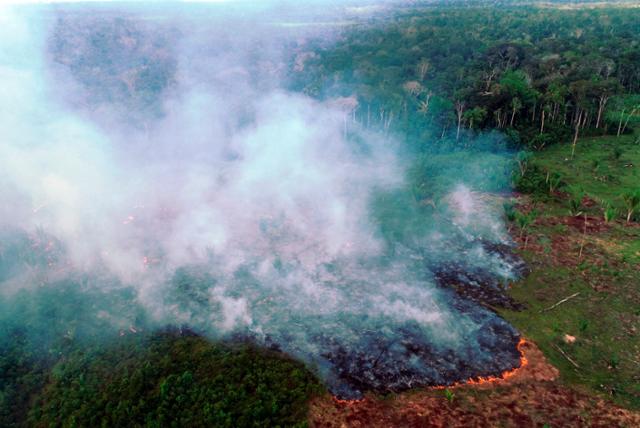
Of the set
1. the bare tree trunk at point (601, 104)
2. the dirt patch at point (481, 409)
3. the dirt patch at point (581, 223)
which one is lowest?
the dirt patch at point (481, 409)

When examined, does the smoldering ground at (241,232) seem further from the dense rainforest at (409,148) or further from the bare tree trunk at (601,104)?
the bare tree trunk at (601,104)

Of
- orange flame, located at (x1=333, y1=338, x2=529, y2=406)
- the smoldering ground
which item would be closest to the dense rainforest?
the smoldering ground

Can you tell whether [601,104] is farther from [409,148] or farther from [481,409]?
[481,409]

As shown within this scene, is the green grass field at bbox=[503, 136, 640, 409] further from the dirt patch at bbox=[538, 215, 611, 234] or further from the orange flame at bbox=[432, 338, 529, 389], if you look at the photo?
the orange flame at bbox=[432, 338, 529, 389]

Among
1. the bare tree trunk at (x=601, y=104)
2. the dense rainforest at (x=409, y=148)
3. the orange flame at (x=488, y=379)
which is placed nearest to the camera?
the dense rainforest at (x=409, y=148)

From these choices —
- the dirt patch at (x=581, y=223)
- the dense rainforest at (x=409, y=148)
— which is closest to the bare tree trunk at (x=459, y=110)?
the dense rainforest at (x=409, y=148)

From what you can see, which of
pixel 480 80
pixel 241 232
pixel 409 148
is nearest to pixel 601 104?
pixel 480 80
